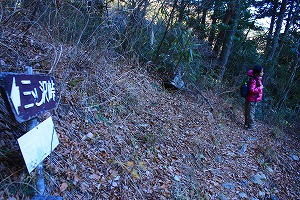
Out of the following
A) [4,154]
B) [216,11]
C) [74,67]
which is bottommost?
[4,154]

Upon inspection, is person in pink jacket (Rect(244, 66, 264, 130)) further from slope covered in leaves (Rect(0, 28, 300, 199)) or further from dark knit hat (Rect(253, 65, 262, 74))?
slope covered in leaves (Rect(0, 28, 300, 199))

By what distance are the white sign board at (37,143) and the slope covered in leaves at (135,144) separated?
12.8 inches

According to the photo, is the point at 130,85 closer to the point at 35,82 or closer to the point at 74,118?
the point at 74,118

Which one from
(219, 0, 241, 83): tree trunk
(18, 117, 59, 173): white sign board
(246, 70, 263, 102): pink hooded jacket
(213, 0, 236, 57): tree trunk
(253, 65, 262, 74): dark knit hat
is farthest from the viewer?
(213, 0, 236, 57): tree trunk

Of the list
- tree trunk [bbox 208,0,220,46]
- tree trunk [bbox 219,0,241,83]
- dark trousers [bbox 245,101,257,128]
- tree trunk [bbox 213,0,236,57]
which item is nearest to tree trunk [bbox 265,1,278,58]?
tree trunk [bbox 213,0,236,57]

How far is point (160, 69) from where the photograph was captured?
22.5 feet

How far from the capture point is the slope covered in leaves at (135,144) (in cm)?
252

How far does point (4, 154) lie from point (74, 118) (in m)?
1.31

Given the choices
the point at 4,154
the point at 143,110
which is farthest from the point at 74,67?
the point at 4,154

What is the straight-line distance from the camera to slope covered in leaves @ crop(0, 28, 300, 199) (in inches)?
99.3

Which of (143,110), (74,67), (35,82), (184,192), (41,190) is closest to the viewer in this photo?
(35,82)

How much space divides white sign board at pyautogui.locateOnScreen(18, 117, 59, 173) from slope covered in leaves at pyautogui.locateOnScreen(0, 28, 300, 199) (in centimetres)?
32

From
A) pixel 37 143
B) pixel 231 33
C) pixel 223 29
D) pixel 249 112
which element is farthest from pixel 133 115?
pixel 223 29

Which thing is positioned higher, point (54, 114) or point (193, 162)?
point (54, 114)
